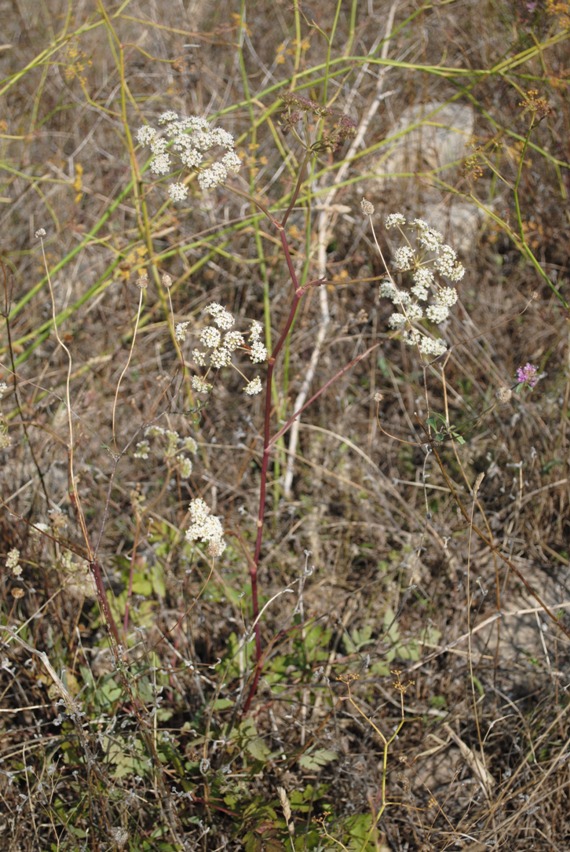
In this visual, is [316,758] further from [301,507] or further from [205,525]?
[301,507]

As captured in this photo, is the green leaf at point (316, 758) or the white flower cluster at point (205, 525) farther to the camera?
the green leaf at point (316, 758)

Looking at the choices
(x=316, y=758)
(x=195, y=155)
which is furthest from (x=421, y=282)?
(x=316, y=758)

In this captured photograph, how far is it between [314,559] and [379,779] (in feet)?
2.67

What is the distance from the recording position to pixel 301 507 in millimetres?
2887

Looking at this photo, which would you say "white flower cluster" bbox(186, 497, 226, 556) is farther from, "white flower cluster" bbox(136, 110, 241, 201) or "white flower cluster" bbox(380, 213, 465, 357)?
"white flower cluster" bbox(136, 110, 241, 201)

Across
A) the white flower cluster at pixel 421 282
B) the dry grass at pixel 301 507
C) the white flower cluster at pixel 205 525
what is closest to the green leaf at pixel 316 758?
the dry grass at pixel 301 507

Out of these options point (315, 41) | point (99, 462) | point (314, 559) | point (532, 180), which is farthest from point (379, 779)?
point (315, 41)

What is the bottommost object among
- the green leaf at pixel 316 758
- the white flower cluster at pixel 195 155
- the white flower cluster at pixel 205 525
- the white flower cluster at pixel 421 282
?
the green leaf at pixel 316 758

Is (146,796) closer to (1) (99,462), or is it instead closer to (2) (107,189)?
(1) (99,462)

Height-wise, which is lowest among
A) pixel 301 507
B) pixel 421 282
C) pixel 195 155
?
pixel 301 507

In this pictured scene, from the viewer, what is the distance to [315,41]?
454 cm

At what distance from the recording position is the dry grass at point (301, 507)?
6.51 feet

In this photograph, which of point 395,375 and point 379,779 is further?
point 395,375

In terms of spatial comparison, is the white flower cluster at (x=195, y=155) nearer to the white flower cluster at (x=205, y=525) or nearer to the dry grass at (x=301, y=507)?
the dry grass at (x=301, y=507)
